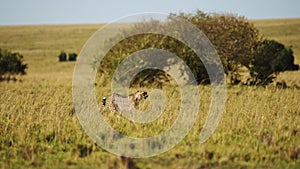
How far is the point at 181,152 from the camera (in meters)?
7.41

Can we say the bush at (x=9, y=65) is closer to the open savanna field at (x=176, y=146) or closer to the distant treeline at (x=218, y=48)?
the distant treeline at (x=218, y=48)

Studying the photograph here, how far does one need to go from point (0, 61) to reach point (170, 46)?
65.4ft

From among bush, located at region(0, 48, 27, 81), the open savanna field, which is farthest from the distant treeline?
bush, located at region(0, 48, 27, 81)

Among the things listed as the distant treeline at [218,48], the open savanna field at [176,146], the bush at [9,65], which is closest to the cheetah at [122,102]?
the open savanna field at [176,146]

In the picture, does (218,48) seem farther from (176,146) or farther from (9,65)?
(9,65)

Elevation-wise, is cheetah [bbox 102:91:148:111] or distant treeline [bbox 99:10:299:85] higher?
distant treeline [bbox 99:10:299:85]

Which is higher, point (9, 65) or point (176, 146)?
point (9, 65)

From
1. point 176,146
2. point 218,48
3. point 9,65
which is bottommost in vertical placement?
point 176,146

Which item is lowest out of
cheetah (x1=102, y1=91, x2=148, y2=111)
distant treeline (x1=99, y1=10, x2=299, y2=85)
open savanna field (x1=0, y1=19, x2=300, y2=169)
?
open savanna field (x1=0, y1=19, x2=300, y2=169)

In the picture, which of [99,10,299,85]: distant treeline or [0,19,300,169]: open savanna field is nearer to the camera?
[0,19,300,169]: open savanna field

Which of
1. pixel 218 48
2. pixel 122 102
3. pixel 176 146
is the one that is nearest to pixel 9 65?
pixel 218 48

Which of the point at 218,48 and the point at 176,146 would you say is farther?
the point at 218,48

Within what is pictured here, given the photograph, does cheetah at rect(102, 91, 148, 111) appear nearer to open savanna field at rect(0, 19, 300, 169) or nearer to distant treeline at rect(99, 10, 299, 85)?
open savanna field at rect(0, 19, 300, 169)

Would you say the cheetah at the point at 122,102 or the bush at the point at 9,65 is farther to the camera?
the bush at the point at 9,65
